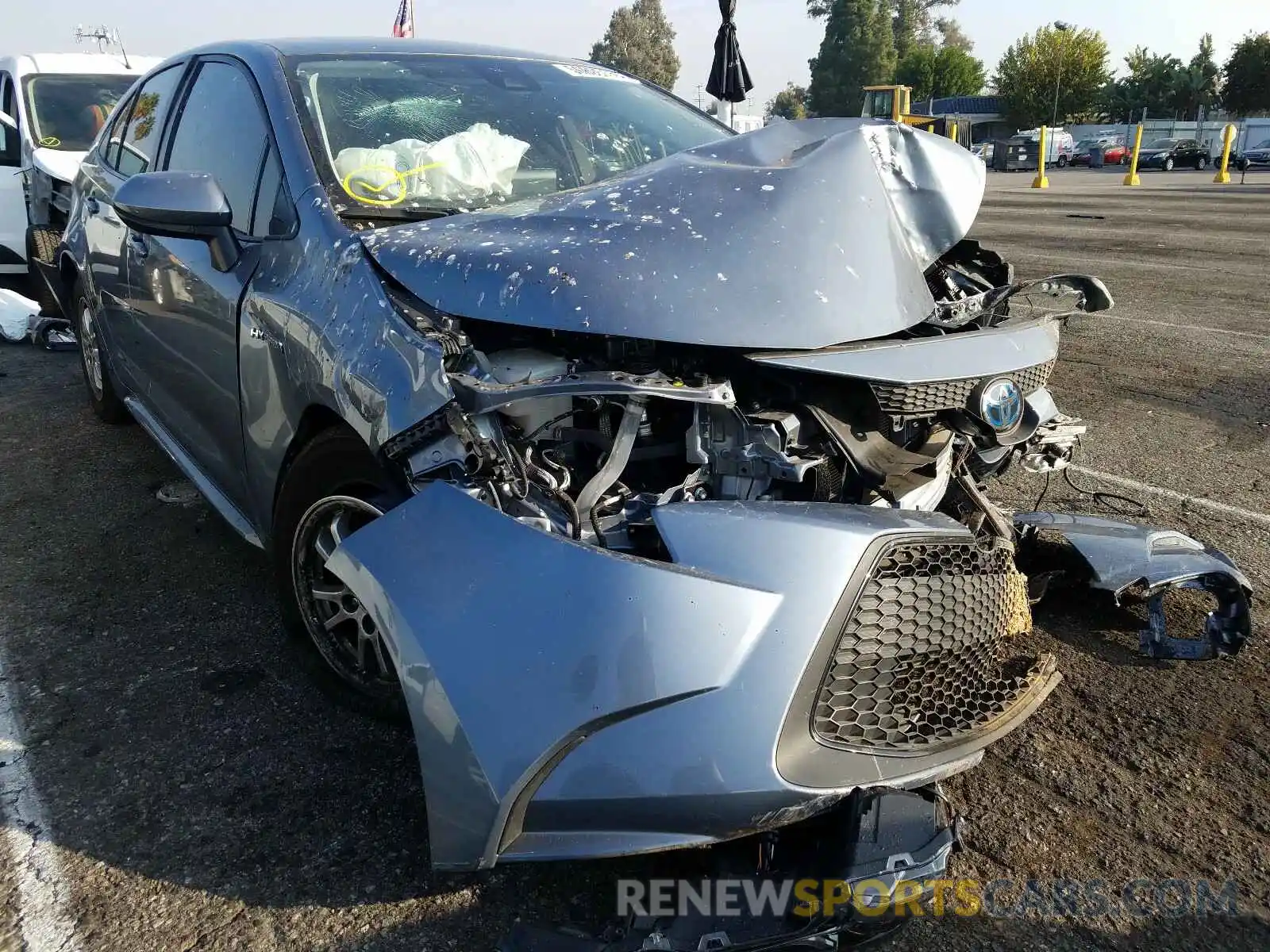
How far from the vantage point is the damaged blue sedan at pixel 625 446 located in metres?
1.68

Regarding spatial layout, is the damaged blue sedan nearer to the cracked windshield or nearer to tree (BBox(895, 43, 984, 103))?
the cracked windshield

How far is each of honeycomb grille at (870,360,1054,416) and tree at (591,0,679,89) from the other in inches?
3250

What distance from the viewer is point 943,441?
7.75ft

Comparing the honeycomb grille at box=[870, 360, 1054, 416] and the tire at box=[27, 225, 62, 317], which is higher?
the honeycomb grille at box=[870, 360, 1054, 416]

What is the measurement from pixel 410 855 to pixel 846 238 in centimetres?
173

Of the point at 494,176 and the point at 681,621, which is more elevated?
the point at 494,176

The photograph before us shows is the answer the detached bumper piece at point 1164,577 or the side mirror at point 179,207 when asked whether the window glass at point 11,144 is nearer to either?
the side mirror at point 179,207

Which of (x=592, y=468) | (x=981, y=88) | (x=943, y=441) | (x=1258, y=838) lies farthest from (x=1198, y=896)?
(x=981, y=88)

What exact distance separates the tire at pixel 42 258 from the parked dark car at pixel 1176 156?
45527 mm

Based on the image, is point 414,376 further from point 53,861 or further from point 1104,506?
point 1104,506

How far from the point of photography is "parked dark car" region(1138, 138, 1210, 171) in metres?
42.5

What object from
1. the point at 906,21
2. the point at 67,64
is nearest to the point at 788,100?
the point at 906,21

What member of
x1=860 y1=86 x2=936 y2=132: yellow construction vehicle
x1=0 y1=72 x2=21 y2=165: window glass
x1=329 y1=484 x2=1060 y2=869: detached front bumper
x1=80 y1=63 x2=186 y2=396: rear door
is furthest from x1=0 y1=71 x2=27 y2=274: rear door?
x1=860 y1=86 x2=936 y2=132: yellow construction vehicle

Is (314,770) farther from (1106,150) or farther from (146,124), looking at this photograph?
(1106,150)
